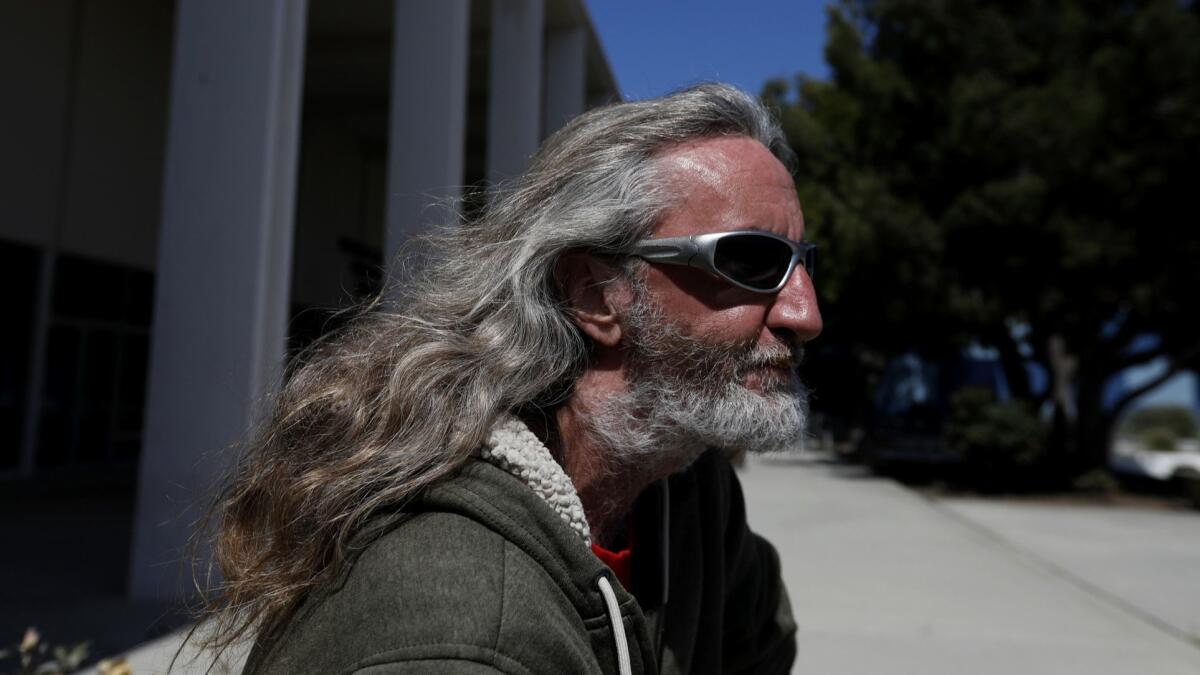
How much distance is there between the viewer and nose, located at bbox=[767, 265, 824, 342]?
146 cm

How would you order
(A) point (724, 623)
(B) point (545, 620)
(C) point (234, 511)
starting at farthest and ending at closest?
(A) point (724, 623)
(C) point (234, 511)
(B) point (545, 620)

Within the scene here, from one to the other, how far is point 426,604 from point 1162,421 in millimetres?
51422

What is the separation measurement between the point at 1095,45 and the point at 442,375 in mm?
17547

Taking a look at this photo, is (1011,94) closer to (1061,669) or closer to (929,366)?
(929,366)

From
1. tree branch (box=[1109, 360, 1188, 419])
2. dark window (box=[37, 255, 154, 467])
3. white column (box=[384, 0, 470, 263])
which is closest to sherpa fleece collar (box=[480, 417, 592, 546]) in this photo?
white column (box=[384, 0, 470, 263])

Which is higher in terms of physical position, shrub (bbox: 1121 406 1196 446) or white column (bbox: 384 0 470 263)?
white column (bbox: 384 0 470 263)

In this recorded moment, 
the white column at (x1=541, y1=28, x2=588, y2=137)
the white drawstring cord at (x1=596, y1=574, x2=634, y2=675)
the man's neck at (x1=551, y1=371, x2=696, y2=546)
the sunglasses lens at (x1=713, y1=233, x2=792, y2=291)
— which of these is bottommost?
the white drawstring cord at (x1=596, y1=574, x2=634, y2=675)

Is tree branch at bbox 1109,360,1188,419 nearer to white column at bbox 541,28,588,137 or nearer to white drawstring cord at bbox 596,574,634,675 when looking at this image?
white column at bbox 541,28,588,137

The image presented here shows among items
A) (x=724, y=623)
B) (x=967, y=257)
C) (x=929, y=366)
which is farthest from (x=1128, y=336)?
(x=724, y=623)

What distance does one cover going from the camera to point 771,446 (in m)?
1.49

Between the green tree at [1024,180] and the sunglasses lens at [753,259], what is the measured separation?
1249 cm

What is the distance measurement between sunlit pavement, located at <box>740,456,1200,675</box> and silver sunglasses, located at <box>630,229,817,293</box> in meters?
1.38

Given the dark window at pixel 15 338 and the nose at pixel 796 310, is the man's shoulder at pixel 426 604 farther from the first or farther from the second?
the dark window at pixel 15 338

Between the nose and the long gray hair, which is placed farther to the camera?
the nose
